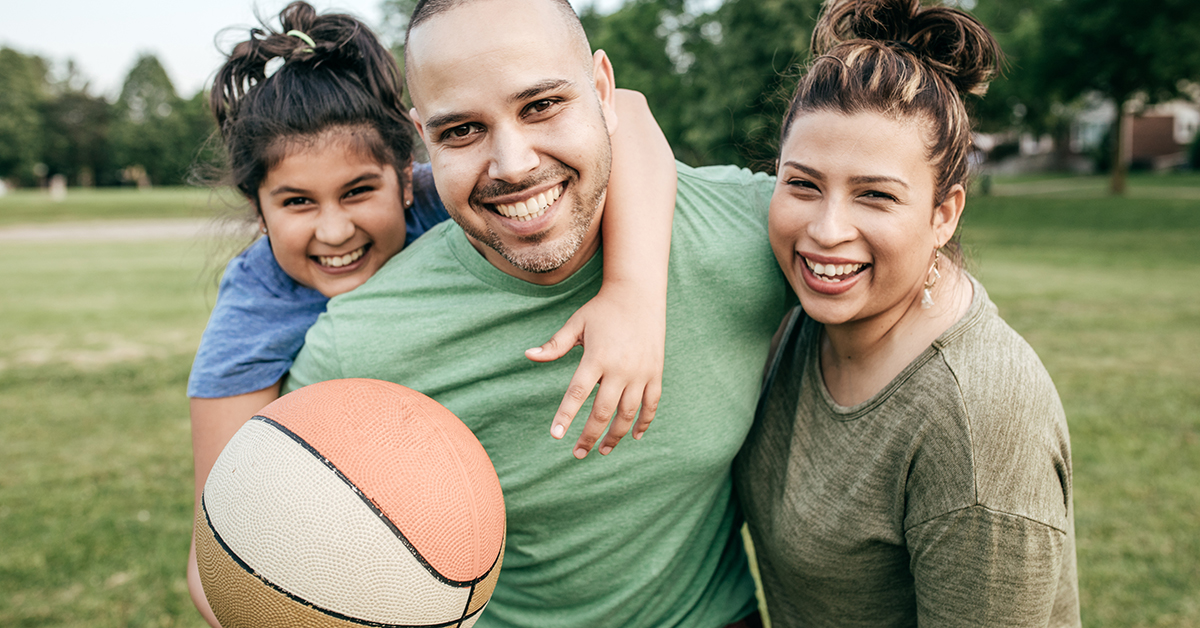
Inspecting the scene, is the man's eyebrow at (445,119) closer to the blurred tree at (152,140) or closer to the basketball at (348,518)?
the basketball at (348,518)

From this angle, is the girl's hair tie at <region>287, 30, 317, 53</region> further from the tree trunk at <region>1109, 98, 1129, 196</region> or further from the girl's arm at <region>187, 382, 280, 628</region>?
the tree trunk at <region>1109, 98, 1129, 196</region>

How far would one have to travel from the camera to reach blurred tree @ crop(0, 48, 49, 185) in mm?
62469

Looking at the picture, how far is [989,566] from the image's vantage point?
181cm

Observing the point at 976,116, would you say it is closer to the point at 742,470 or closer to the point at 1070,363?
the point at 742,470

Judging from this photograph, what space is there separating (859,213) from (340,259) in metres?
1.76

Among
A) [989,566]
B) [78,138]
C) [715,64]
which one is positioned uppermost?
[78,138]

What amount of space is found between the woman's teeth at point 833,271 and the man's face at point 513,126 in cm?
64

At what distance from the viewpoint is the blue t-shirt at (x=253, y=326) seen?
7.99 feet

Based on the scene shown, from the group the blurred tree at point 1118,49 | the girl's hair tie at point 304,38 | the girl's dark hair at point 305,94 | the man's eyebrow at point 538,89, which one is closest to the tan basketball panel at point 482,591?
the man's eyebrow at point 538,89

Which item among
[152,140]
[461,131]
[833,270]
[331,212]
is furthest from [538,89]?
[152,140]

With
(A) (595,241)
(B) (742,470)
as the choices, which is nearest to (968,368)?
(B) (742,470)

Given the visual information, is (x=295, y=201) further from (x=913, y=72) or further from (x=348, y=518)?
(x=913, y=72)

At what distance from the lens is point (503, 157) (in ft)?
6.54

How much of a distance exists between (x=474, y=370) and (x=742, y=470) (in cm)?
94
